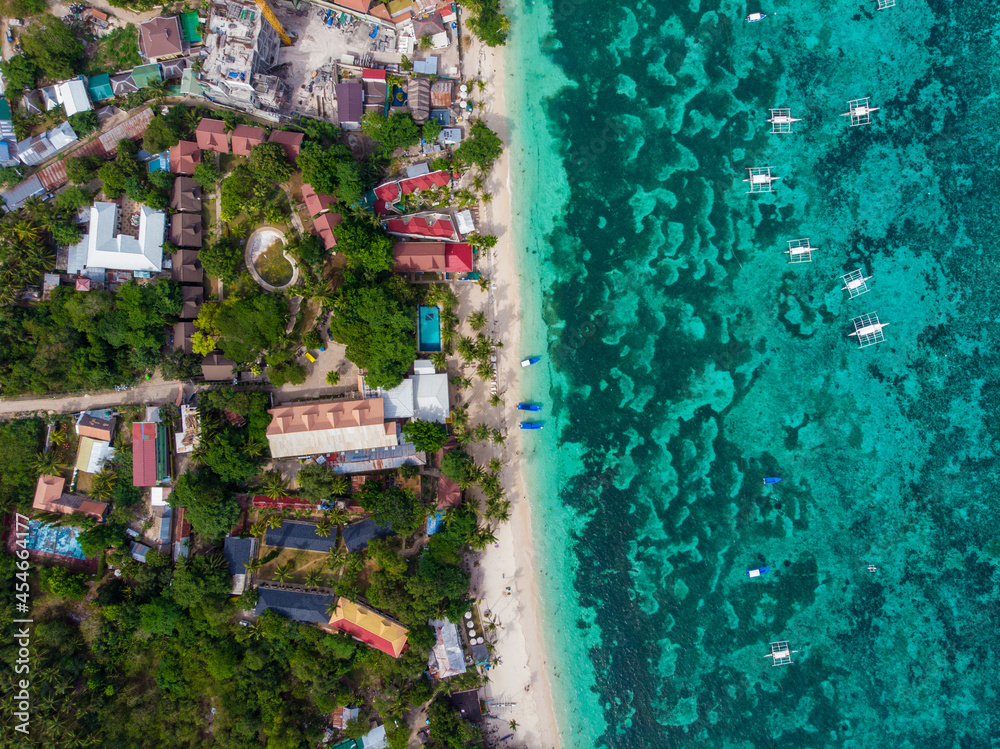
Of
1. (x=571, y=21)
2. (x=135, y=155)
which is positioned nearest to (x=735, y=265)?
(x=571, y=21)

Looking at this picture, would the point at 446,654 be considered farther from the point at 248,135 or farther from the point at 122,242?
the point at 248,135

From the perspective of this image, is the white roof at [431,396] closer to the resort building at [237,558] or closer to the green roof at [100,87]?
the resort building at [237,558]

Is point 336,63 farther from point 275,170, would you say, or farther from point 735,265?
point 735,265

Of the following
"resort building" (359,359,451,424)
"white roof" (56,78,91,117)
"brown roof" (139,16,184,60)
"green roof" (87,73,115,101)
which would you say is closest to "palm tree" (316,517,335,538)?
"resort building" (359,359,451,424)

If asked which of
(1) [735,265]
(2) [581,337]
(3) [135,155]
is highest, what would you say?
(3) [135,155]

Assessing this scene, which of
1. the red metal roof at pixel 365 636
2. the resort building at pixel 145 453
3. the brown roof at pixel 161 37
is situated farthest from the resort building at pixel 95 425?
the brown roof at pixel 161 37

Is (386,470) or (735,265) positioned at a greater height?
(735,265)

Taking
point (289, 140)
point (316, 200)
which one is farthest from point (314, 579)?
point (289, 140)
